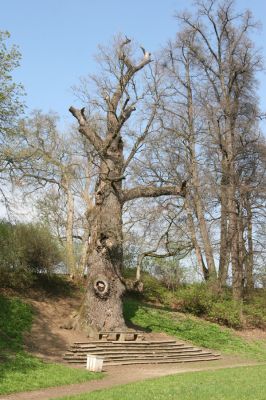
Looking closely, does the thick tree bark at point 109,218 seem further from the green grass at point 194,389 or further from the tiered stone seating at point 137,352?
the green grass at point 194,389

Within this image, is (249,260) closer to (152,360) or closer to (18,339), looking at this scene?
(152,360)

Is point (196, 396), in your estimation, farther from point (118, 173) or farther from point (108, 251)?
point (118, 173)

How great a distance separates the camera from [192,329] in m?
25.6

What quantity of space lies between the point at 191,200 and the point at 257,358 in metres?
13.1

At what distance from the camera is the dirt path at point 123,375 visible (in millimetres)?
12562

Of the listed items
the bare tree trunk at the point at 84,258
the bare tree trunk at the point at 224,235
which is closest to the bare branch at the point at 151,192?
the bare tree trunk at the point at 84,258

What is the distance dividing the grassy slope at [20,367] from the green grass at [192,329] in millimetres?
6358

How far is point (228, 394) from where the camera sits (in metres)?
11.2

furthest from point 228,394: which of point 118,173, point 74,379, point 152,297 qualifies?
point 152,297

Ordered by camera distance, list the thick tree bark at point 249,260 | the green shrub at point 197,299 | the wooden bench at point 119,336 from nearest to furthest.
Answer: the wooden bench at point 119,336 → the green shrub at point 197,299 → the thick tree bark at point 249,260

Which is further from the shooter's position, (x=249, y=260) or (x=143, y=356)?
(x=249, y=260)

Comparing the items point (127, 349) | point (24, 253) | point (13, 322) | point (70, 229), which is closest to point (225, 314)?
point (127, 349)

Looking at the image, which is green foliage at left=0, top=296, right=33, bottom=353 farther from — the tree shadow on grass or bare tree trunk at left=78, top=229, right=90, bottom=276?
bare tree trunk at left=78, top=229, right=90, bottom=276

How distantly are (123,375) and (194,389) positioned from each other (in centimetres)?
489
